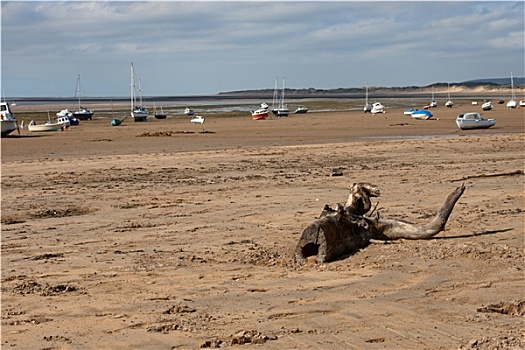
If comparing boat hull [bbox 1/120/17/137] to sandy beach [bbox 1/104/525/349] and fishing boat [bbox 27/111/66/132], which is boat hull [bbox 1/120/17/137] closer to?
fishing boat [bbox 27/111/66/132]

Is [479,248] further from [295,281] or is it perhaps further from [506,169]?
[506,169]

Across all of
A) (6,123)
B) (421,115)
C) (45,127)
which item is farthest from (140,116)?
(6,123)

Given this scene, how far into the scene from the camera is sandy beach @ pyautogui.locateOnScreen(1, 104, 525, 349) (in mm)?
7035

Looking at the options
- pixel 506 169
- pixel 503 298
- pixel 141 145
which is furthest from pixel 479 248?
pixel 141 145

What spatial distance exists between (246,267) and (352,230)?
1.54 m

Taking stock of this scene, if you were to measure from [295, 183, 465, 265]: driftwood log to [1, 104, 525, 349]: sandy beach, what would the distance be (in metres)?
0.19

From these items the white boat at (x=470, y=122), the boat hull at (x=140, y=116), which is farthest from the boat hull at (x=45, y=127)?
the white boat at (x=470, y=122)

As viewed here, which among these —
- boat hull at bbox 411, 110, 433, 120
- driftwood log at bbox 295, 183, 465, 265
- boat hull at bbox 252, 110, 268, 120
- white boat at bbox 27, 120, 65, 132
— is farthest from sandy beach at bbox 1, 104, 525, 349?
boat hull at bbox 252, 110, 268, 120

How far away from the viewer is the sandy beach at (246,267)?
23.1 feet

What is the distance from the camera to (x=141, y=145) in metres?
33.0

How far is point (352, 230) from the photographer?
10242 mm

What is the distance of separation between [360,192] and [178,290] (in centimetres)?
334

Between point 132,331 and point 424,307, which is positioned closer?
point 132,331

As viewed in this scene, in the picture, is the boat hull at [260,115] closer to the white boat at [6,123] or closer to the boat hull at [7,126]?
the white boat at [6,123]
